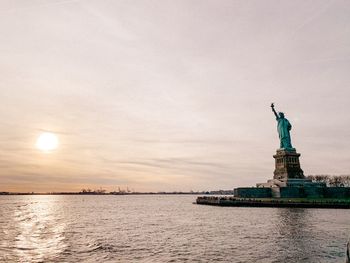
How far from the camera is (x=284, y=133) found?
89.4m

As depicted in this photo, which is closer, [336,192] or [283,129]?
[336,192]

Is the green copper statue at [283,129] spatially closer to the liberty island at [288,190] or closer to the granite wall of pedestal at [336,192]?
the liberty island at [288,190]

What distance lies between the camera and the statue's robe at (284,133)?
89250mm

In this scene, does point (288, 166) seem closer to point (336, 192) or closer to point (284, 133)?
point (284, 133)

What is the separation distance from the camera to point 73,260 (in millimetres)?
26391

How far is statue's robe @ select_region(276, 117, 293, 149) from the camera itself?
89.2 metres

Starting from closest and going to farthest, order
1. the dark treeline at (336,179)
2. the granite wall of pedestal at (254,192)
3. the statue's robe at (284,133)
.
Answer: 1. the granite wall of pedestal at (254,192)
2. the statue's robe at (284,133)
3. the dark treeline at (336,179)

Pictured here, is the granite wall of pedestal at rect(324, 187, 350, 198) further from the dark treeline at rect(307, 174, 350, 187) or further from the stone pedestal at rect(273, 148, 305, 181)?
the dark treeline at rect(307, 174, 350, 187)

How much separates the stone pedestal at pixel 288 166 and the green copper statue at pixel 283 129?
155 centimetres

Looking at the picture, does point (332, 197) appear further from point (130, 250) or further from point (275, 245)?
point (130, 250)

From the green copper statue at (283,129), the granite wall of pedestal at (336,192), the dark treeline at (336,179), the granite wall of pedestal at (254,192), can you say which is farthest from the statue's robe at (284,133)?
the dark treeline at (336,179)

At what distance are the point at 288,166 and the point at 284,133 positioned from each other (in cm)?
802

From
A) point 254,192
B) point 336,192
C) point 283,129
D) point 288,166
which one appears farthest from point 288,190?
point 283,129

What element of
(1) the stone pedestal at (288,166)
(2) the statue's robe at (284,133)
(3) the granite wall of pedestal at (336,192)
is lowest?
(3) the granite wall of pedestal at (336,192)
